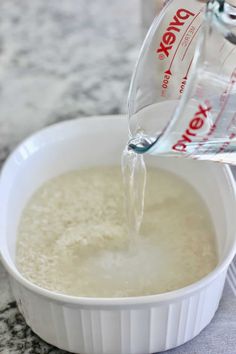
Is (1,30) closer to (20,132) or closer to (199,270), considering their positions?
(20,132)

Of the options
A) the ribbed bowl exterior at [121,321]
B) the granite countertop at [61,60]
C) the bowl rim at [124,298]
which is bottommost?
the granite countertop at [61,60]

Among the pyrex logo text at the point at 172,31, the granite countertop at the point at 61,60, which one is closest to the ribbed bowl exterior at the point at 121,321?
the pyrex logo text at the point at 172,31

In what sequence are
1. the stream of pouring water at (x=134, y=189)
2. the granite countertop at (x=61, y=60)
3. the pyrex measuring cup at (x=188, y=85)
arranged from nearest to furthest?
1. the pyrex measuring cup at (x=188, y=85)
2. the stream of pouring water at (x=134, y=189)
3. the granite countertop at (x=61, y=60)

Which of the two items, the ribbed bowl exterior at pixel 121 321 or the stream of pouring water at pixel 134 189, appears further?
the stream of pouring water at pixel 134 189

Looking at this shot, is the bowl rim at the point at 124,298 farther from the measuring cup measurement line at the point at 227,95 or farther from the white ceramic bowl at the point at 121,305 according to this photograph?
the measuring cup measurement line at the point at 227,95

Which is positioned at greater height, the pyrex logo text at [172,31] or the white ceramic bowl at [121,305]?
the pyrex logo text at [172,31]

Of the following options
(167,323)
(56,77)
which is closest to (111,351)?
(167,323)

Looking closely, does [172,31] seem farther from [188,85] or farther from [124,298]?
[124,298]

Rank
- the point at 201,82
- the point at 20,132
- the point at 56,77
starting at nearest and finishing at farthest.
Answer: the point at 201,82 < the point at 20,132 < the point at 56,77

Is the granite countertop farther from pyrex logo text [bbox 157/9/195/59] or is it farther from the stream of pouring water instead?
pyrex logo text [bbox 157/9/195/59]
